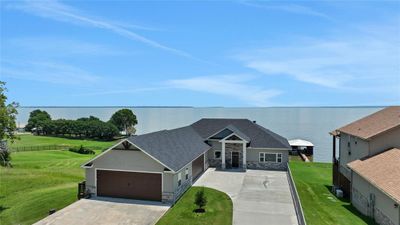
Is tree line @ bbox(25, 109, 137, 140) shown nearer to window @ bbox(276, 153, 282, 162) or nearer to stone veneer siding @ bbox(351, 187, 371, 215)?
window @ bbox(276, 153, 282, 162)

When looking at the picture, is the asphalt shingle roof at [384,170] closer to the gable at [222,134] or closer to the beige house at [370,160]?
the beige house at [370,160]

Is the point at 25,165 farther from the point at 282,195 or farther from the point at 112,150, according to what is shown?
the point at 282,195

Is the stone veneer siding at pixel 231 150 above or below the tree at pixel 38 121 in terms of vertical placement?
below

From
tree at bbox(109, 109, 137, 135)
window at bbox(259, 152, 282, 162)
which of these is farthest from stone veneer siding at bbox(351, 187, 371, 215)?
tree at bbox(109, 109, 137, 135)

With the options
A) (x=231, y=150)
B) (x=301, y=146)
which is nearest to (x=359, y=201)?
(x=231, y=150)

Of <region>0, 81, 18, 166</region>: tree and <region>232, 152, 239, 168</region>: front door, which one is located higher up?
<region>0, 81, 18, 166</region>: tree

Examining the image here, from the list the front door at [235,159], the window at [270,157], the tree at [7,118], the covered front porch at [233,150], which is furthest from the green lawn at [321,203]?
the tree at [7,118]
